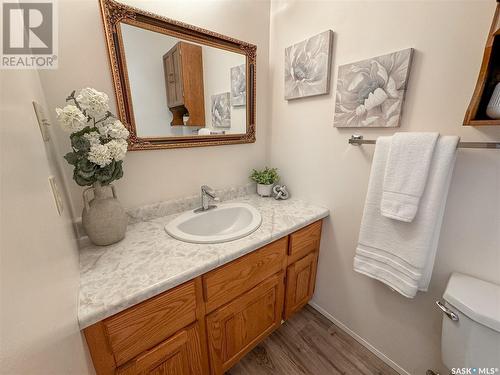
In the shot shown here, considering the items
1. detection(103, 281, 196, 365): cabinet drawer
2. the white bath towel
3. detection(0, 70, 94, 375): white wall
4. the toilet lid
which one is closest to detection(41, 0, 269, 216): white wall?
detection(0, 70, 94, 375): white wall

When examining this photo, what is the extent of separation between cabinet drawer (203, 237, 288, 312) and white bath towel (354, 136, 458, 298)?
43cm

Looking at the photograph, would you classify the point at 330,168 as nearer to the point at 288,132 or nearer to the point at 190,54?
the point at 288,132

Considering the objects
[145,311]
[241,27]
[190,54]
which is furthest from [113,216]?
[241,27]

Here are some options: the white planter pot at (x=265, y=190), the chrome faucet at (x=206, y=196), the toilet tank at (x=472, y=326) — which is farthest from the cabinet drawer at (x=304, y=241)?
the toilet tank at (x=472, y=326)

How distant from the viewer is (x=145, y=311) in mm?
672

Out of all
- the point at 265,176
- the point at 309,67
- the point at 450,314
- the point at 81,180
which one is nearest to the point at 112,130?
the point at 81,180

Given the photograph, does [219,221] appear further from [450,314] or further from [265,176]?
[450,314]

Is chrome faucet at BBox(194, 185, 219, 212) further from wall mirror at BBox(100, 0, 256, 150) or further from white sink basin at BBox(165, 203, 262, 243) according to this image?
wall mirror at BBox(100, 0, 256, 150)

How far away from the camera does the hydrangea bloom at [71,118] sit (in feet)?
2.27

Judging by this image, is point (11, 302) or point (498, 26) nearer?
point (11, 302)

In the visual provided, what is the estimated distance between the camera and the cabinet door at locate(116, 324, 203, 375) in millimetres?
702

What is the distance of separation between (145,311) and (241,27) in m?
1.56

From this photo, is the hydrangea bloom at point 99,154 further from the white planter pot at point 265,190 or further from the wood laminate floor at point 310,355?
the wood laminate floor at point 310,355

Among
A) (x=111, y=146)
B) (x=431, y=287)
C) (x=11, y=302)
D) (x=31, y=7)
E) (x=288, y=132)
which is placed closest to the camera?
(x=11, y=302)
